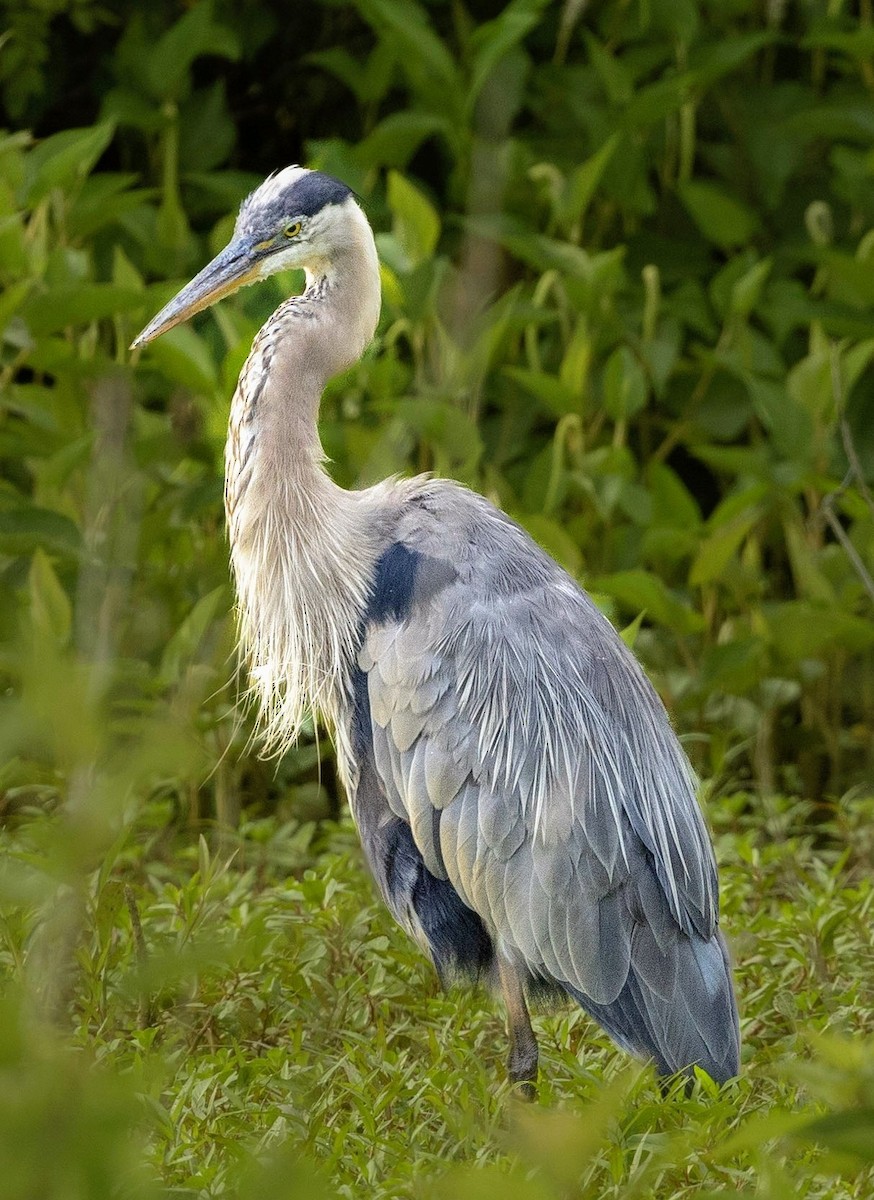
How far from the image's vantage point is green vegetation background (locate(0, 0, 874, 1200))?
2533 millimetres

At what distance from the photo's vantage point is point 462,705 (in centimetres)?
274

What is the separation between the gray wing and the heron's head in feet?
2.12

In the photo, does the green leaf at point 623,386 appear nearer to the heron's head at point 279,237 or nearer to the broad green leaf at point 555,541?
the broad green leaf at point 555,541

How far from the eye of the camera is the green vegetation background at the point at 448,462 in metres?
2.53

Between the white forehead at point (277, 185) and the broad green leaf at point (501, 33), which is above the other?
the broad green leaf at point (501, 33)

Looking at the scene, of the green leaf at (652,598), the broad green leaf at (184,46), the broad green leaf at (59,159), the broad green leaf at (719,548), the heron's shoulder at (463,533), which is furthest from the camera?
the broad green leaf at (184,46)

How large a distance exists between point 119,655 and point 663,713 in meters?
1.61

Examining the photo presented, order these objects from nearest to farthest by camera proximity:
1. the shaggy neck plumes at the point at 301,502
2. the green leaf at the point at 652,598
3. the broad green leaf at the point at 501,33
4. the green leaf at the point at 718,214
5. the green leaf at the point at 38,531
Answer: the shaggy neck plumes at the point at 301,502, the green leaf at the point at 38,531, the green leaf at the point at 652,598, the broad green leaf at the point at 501,33, the green leaf at the point at 718,214

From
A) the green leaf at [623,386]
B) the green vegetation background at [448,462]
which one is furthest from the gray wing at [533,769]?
the green leaf at [623,386]

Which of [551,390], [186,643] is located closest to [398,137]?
[551,390]

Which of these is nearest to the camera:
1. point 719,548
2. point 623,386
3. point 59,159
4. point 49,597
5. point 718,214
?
point 49,597

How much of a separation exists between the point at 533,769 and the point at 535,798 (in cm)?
5

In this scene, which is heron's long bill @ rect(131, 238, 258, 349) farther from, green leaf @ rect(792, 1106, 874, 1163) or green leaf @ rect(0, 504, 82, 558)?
green leaf @ rect(792, 1106, 874, 1163)

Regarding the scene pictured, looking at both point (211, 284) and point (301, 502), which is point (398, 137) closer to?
point (211, 284)
